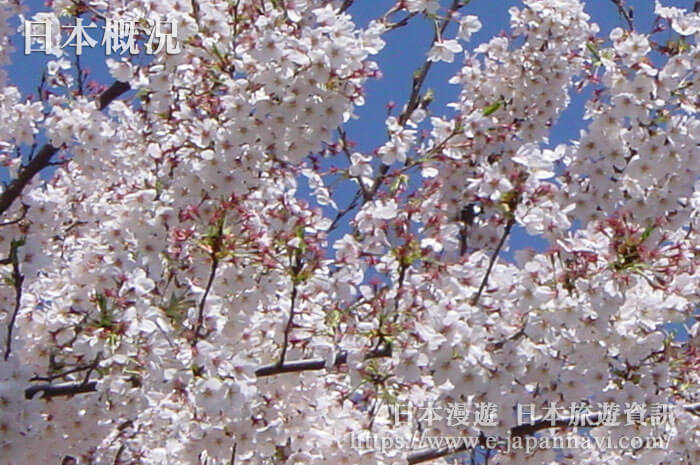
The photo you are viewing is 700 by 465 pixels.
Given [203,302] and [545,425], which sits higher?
[203,302]

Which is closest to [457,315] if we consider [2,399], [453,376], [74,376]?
[453,376]

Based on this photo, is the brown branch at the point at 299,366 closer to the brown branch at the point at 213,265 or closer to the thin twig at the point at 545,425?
the brown branch at the point at 213,265

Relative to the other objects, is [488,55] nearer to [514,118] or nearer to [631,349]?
[514,118]

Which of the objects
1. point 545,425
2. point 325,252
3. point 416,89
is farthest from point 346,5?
point 545,425

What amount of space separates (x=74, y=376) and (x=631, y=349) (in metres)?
2.99

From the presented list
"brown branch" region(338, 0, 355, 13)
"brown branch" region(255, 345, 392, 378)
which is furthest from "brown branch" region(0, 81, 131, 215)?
"brown branch" region(255, 345, 392, 378)

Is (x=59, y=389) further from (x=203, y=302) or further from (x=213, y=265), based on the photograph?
(x=213, y=265)

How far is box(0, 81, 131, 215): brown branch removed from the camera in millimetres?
6137

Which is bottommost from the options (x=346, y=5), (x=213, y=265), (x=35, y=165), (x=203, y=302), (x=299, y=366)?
(x=299, y=366)

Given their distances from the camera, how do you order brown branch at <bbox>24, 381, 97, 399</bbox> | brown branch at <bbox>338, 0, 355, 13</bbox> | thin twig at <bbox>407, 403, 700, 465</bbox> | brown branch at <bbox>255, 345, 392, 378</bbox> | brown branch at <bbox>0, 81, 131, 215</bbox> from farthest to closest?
brown branch at <bbox>0, 81, 131, 215</bbox> < brown branch at <bbox>338, 0, 355, 13</bbox> < thin twig at <bbox>407, 403, 700, 465</bbox> < brown branch at <bbox>24, 381, 97, 399</bbox> < brown branch at <bbox>255, 345, 392, 378</bbox>

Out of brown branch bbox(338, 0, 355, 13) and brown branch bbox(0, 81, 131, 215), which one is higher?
brown branch bbox(338, 0, 355, 13)

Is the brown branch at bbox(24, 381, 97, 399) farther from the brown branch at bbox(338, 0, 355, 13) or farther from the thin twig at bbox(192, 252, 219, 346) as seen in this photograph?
the brown branch at bbox(338, 0, 355, 13)

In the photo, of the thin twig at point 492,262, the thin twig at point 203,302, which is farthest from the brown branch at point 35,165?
the thin twig at point 492,262

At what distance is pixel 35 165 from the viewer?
245 inches
